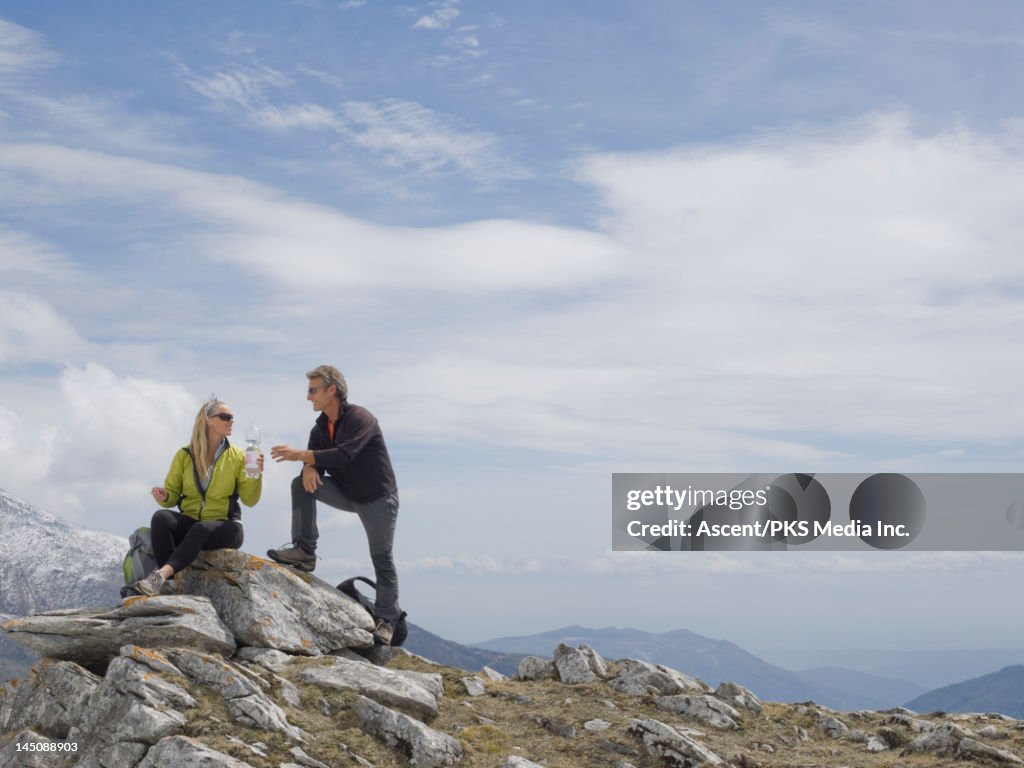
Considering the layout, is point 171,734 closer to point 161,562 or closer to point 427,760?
point 427,760

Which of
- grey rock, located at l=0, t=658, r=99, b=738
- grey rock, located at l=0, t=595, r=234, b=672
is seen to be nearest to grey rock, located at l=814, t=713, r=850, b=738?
grey rock, located at l=0, t=595, r=234, b=672

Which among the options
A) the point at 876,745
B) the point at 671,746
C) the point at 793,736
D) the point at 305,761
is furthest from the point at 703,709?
the point at 305,761

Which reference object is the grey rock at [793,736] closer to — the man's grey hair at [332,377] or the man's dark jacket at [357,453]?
the man's dark jacket at [357,453]

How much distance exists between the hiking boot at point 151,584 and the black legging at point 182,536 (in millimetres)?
372

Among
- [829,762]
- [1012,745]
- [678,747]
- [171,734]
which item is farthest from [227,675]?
[1012,745]

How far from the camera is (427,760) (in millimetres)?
14984

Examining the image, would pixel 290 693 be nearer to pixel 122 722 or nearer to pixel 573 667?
pixel 122 722

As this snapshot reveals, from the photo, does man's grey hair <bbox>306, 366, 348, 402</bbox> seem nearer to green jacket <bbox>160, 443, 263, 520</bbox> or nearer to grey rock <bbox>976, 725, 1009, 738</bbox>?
green jacket <bbox>160, 443, 263, 520</bbox>

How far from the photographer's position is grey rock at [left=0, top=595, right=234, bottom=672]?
17.2 m

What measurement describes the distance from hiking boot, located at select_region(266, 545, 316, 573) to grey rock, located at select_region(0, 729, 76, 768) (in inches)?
269

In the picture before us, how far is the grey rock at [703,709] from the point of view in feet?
61.1

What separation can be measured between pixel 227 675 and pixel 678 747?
8206 millimetres

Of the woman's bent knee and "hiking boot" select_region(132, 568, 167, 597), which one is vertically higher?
the woman's bent knee

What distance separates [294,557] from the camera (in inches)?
843
